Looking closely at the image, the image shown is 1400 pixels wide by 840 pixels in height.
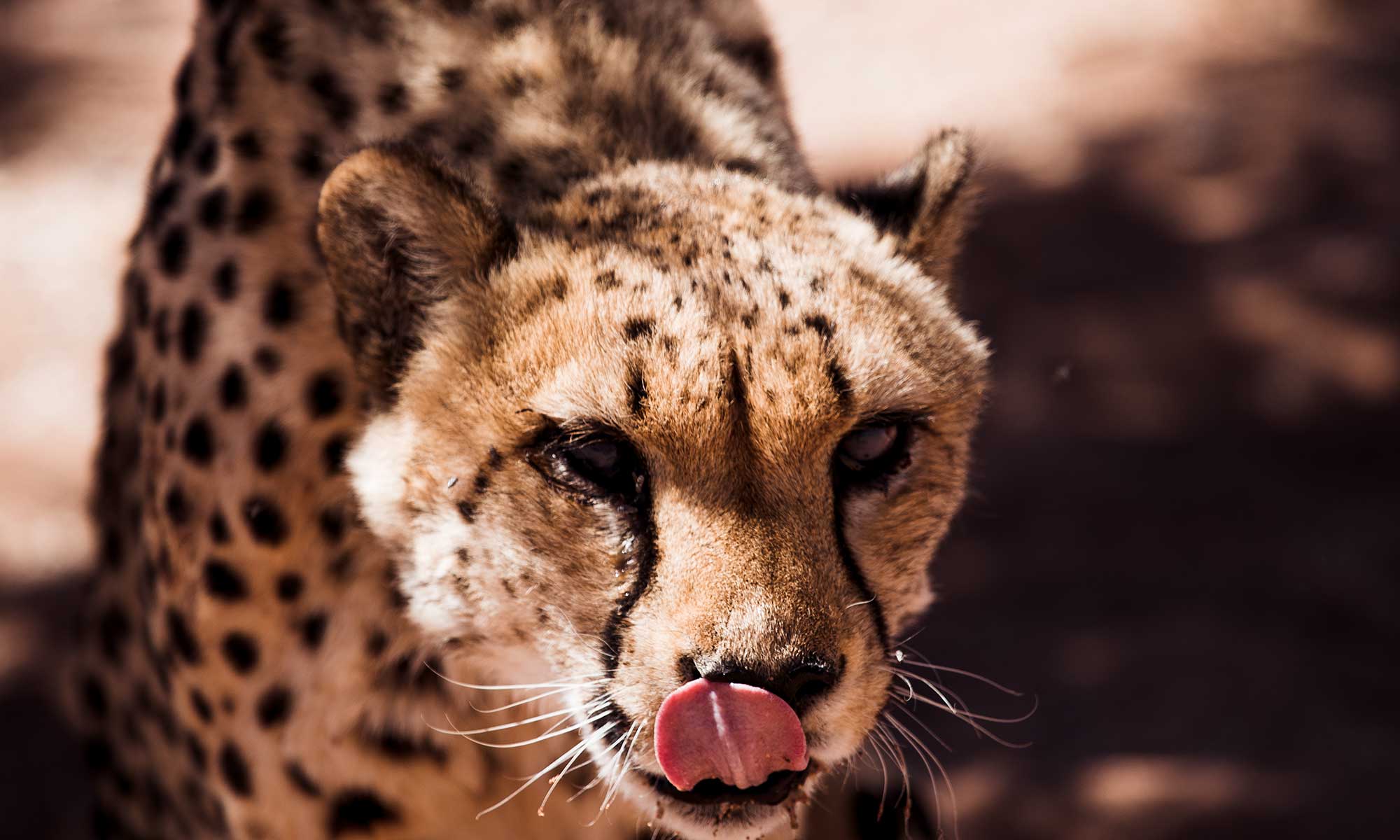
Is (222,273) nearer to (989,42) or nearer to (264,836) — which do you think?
(264,836)

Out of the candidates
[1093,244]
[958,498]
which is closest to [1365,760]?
[1093,244]

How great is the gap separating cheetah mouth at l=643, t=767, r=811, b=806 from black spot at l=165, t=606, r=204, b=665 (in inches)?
26.5

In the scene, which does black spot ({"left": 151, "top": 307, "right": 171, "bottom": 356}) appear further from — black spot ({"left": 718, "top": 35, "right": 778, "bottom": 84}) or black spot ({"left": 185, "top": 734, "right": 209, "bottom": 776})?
black spot ({"left": 718, "top": 35, "right": 778, "bottom": 84})

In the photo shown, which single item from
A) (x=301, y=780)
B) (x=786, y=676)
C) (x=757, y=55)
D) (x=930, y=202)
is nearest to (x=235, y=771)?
(x=301, y=780)

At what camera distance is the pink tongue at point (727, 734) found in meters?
1.46

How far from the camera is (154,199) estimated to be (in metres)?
2.14

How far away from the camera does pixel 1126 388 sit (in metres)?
4.26

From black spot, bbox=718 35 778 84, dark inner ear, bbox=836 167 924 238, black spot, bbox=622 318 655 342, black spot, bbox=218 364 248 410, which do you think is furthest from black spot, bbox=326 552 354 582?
black spot, bbox=718 35 778 84

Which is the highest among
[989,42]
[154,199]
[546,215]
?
[154,199]

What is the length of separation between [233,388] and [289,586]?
0.25 metres

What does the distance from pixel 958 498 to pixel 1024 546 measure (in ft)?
7.52

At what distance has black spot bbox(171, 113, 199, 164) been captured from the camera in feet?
6.89

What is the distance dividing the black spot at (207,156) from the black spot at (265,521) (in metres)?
0.44

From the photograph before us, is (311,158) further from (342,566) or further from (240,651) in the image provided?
(240,651)
